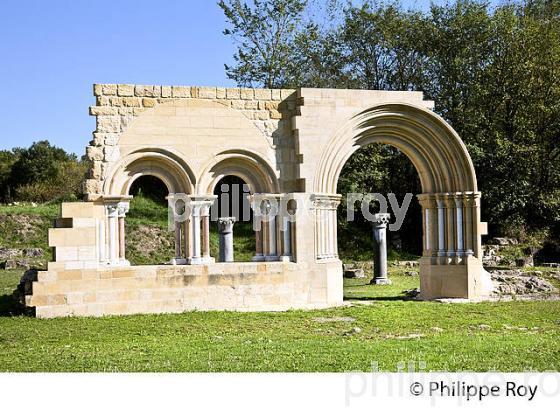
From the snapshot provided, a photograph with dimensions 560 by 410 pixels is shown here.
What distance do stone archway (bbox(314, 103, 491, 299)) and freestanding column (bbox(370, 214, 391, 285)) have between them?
4414 millimetres

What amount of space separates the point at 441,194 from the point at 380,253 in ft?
16.8

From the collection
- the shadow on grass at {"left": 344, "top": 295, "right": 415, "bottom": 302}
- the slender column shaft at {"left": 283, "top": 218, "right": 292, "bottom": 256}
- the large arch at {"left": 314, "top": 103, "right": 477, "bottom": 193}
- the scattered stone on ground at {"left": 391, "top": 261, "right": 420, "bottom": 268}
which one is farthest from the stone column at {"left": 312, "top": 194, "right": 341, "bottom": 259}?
the scattered stone on ground at {"left": 391, "top": 261, "right": 420, "bottom": 268}

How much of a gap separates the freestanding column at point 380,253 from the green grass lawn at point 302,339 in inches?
206

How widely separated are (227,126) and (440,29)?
18.1 m

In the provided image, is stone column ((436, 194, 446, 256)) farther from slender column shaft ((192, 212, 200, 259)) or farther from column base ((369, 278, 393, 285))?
slender column shaft ((192, 212, 200, 259))

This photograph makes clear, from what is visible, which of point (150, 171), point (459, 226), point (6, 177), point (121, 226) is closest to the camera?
point (121, 226)

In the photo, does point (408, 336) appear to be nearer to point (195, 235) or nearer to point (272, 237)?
point (272, 237)

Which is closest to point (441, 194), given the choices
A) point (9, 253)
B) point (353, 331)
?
point (353, 331)

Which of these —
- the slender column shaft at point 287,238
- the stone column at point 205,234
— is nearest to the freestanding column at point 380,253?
the slender column shaft at point 287,238

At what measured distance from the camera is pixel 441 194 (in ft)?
49.5

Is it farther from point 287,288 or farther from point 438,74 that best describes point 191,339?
point 438,74

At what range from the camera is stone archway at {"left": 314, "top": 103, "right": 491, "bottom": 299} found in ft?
47.9

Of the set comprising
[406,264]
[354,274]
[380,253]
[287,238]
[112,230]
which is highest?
[112,230]

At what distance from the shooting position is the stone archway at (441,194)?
1459 centimetres
